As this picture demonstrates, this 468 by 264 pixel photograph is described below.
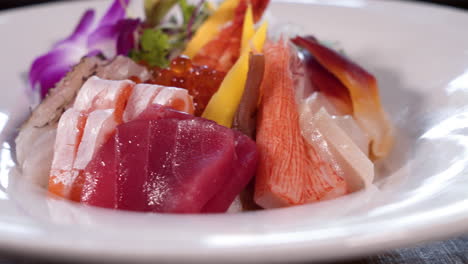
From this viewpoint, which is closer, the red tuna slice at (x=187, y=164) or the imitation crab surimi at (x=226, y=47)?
the red tuna slice at (x=187, y=164)

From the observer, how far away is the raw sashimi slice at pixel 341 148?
1.40 m

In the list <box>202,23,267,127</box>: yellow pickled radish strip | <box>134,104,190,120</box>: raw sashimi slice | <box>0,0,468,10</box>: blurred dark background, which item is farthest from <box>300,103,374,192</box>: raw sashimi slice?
<box>0,0,468,10</box>: blurred dark background

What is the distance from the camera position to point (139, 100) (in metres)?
1.41

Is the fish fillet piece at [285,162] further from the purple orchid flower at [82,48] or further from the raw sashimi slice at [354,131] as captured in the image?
the purple orchid flower at [82,48]

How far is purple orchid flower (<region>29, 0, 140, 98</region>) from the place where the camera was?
2150 mm

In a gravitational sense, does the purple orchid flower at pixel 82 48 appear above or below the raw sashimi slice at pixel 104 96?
below

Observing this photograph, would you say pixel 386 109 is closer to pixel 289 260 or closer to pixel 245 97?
pixel 245 97

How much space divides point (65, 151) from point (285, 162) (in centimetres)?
64

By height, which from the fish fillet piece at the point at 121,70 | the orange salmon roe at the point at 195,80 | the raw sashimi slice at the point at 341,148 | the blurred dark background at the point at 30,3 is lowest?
the blurred dark background at the point at 30,3

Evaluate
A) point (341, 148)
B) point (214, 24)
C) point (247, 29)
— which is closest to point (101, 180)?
point (341, 148)

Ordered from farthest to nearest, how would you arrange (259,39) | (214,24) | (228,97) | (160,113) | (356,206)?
(214,24) < (259,39) < (228,97) < (160,113) < (356,206)

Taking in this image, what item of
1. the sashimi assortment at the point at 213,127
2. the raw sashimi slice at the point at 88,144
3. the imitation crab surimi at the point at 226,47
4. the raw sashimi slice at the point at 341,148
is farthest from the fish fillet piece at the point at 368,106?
the raw sashimi slice at the point at 88,144

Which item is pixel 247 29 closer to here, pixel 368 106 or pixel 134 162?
pixel 368 106

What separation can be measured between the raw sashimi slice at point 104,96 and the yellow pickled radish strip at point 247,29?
58 centimetres
